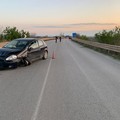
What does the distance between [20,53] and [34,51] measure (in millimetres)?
2065

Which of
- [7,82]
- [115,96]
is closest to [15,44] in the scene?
[7,82]

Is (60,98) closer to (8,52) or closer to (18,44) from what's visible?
(8,52)

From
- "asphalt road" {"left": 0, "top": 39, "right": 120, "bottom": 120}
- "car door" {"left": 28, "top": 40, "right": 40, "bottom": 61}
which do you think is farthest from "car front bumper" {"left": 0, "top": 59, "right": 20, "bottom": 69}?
"asphalt road" {"left": 0, "top": 39, "right": 120, "bottom": 120}

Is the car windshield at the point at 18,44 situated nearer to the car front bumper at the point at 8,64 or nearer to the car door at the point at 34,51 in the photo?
the car door at the point at 34,51

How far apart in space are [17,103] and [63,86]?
256cm

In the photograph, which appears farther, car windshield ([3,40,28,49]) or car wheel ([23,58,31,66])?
car windshield ([3,40,28,49])

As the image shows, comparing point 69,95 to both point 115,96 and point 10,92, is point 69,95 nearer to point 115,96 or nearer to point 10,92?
point 115,96

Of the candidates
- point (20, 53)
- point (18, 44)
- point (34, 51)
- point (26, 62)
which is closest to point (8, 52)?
point (20, 53)

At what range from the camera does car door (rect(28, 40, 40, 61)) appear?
50.7 feet

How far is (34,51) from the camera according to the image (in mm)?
16266

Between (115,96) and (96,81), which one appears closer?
(115,96)

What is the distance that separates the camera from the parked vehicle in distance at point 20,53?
13.5 metres

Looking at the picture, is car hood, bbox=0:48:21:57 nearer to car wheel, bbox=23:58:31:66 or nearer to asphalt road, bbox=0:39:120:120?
car wheel, bbox=23:58:31:66

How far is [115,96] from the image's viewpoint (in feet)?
24.9
